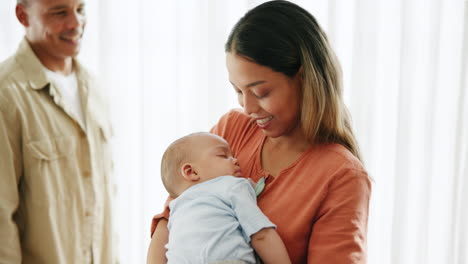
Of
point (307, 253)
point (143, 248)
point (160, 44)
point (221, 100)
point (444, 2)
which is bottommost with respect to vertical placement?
point (143, 248)

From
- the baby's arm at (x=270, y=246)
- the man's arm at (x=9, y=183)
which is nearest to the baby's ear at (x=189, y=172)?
the baby's arm at (x=270, y=246)

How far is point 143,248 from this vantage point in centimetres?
215

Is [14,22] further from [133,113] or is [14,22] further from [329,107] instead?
[329,107]

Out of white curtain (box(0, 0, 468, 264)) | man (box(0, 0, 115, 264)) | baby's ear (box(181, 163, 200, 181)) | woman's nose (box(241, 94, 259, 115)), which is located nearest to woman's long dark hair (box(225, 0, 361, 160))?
woman's nose (box(241, 94, 259, 115))

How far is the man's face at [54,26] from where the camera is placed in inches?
55.2

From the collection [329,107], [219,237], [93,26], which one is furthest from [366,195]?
[93,26]

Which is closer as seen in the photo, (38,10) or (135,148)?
(38,10)

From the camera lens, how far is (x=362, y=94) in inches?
87.2

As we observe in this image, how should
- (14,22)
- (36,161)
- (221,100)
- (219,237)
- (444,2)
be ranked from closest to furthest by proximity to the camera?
(219,237)
(36,161)
(14,22)
(221,100)
(444,2)

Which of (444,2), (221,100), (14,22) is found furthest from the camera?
(444,2)

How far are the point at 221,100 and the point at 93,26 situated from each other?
0.68 meters

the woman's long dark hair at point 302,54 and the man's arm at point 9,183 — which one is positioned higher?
the woman's long dark hair at point 302,54

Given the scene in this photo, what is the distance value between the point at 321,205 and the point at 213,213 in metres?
0.29

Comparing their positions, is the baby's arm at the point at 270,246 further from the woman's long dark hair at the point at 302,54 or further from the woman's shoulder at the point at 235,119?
the woman's shoulder at the point at 235,119
